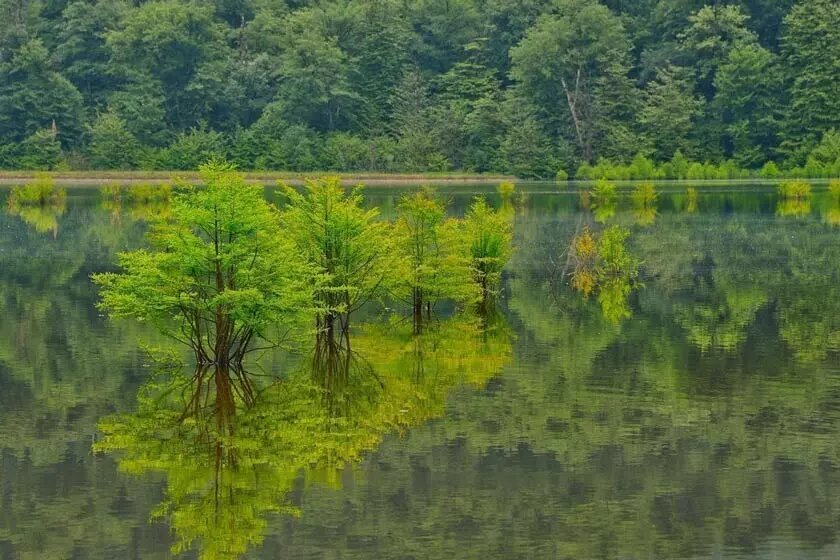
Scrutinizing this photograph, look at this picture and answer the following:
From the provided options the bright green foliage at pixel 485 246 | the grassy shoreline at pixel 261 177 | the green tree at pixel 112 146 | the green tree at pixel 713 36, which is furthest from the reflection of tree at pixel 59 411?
the green tree at pixel 713 36

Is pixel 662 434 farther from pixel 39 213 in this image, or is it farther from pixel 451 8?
pixel 451 8

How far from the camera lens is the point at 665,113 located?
7912 cm

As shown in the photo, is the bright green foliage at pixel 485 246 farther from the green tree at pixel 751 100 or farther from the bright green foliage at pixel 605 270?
the green tree at pixel 751 100

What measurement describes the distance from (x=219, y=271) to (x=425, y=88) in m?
73.0

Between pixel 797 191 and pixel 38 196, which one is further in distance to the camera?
pixel 38 196

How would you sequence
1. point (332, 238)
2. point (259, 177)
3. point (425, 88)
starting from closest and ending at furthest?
point (332, 238), point (259, 177), point (425, 88)

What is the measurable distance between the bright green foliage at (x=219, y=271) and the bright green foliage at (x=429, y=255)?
420 cm

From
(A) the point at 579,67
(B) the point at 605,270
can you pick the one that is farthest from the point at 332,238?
(A) the point at 579,67

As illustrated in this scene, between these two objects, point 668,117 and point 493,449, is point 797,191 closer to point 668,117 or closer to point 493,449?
point 668,117

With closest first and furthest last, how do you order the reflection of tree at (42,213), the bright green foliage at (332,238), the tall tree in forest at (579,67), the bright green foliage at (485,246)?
the bright green foliage at (332,238), the bright green foliage at (485,246), the reflection of tree at (42,213), the tall tree in forest at (579,67)

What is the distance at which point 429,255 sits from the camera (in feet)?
64.8

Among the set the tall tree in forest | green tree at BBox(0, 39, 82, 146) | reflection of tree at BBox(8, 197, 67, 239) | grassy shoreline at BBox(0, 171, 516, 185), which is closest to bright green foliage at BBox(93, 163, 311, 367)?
reflection of tree at BBox(8, 197, 67, 239)

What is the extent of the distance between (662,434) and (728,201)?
41.6 m

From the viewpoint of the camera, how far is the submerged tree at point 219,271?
1477 centimetres
